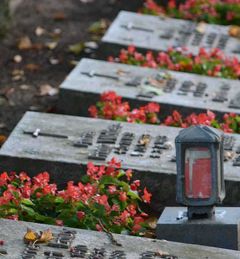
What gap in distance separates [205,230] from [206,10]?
502 cm

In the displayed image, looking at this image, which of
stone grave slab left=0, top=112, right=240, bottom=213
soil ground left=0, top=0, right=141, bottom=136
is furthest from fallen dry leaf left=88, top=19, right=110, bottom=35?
stone grave slab left=0, top=112, right=240, bottom=213

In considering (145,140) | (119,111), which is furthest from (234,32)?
(145,140)

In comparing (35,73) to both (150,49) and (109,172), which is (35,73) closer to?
(150,49)

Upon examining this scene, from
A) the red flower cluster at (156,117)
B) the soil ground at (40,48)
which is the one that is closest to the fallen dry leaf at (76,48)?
the soil ground at (40,48)

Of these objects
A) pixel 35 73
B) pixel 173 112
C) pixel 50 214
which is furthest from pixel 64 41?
pixel 50 214

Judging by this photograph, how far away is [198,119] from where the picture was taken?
7.32 m

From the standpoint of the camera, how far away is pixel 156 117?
7797 millimetres

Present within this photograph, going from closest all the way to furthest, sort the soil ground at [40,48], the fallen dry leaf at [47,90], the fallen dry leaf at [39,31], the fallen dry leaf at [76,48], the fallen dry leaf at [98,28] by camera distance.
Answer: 1. the soil ground at [40,48]
2. the fallen dry leaf at [47,90]
3. the fallen dry leaf at [76,48]
4. the fallen dry leaf at [39,31]
5. the fallen dry leaf at [98,28]

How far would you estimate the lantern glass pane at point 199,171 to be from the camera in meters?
5.70

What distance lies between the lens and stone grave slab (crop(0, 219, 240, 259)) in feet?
18.2

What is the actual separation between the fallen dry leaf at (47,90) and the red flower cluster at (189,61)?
21.9 inches

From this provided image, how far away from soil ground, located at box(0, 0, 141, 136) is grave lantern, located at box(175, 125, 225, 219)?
2.91 meters

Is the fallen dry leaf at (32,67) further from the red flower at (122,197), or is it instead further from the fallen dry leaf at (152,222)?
the red flower at (122,197)

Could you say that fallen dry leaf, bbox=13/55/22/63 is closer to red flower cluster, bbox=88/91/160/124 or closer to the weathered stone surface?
the weathered stone surface
